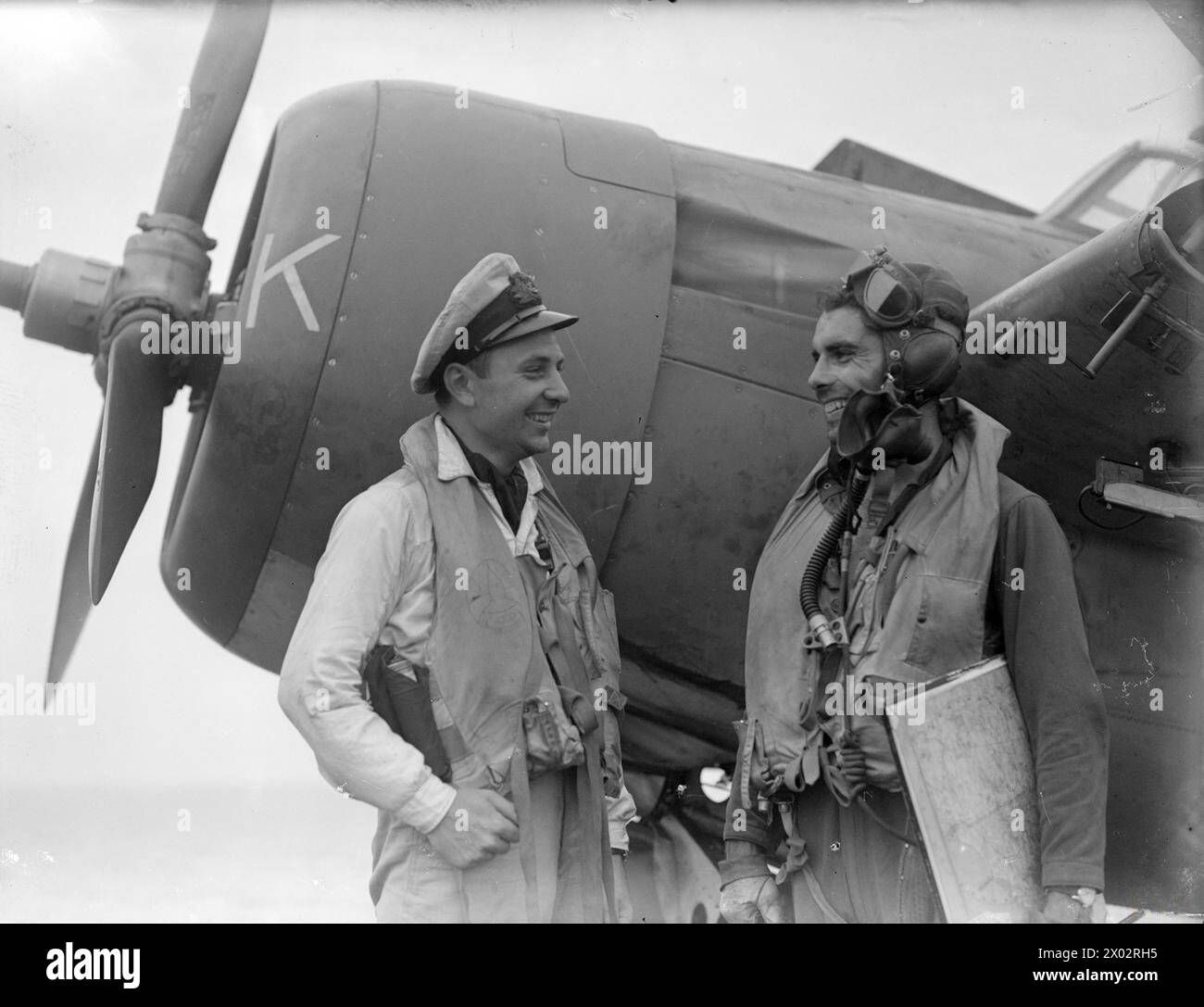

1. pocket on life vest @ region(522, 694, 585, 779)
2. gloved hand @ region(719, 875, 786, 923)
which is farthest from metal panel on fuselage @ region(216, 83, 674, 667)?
gloved hand @ region(719, 875, 786, 923)

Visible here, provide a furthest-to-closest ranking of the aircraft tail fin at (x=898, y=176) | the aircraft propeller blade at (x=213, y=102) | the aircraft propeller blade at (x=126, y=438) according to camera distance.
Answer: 1. the aircraft tail fin at (x=898, y=176)
2. the aircraft propeller blade at (x=213, y=102)
3. the aircraft propeller blade at (x=126, y=438)

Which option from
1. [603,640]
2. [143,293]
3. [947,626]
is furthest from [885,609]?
[143,293]

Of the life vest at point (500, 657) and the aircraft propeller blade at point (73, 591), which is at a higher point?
the aircraft propeller blade at point (73, 591)

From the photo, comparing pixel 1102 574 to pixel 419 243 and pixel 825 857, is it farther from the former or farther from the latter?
pixel 419 243

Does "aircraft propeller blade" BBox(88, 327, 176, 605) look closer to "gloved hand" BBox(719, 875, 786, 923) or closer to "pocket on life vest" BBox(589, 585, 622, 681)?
"pocket on life vest" BBox(589, 585, 622, 681)

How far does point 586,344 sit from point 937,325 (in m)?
1.04

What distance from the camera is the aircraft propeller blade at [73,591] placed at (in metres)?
4.52

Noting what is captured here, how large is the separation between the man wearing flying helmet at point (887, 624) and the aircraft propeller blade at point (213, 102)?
2.10 metres

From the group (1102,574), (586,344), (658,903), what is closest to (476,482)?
(586,344)

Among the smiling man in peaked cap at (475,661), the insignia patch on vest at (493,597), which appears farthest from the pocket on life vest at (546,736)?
the insignia patch on vest at (493,597)

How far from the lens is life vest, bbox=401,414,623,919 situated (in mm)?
2846

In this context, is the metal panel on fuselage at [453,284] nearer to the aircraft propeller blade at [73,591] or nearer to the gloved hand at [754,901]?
the aircraft propeller blade at [73,591]

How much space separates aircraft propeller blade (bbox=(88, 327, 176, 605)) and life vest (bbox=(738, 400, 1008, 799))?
1.91 meters

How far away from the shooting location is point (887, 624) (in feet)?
9.72
